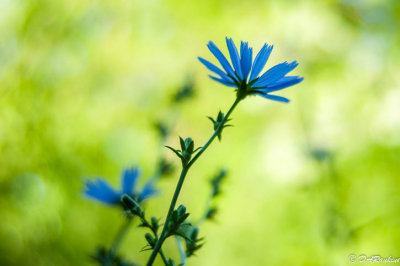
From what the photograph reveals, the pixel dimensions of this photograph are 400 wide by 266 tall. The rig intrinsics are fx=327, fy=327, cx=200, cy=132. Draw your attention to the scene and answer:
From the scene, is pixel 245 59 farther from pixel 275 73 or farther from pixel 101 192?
pixel 101 192

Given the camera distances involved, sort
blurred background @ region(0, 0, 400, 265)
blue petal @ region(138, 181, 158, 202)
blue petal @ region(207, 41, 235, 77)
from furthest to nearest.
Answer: blurred background @ region(0, 0, 400, 265), blue petal @ region(138, 181, 158, 202), blue petal @ region(207, 41, 235, 77)

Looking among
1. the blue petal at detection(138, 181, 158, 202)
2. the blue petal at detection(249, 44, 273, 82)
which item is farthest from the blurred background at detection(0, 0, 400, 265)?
the blue petal at detection(249, 44, 273, 82)

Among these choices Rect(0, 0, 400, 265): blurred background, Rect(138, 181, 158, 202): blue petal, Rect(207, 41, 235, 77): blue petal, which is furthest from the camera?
Rect(0, 0, 400, 265): blurred background

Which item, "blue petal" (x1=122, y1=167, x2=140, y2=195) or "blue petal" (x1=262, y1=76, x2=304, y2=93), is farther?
"blue petal" (x1=122, y1=167, x2=140, y2=195)

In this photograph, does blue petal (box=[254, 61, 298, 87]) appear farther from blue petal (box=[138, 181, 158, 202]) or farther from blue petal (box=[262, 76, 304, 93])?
blue petal (box=[138, 181, 158, 202])

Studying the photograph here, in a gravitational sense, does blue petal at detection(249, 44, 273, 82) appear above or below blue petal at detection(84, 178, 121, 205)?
above

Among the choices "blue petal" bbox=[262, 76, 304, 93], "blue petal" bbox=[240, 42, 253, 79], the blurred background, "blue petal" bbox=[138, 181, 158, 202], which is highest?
the blurred background

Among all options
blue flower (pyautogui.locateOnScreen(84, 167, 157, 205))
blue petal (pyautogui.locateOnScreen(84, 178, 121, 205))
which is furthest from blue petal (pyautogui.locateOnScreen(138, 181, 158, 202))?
blue petal (pyautogui.locateOnScreen(84, 178, 121, 205))
